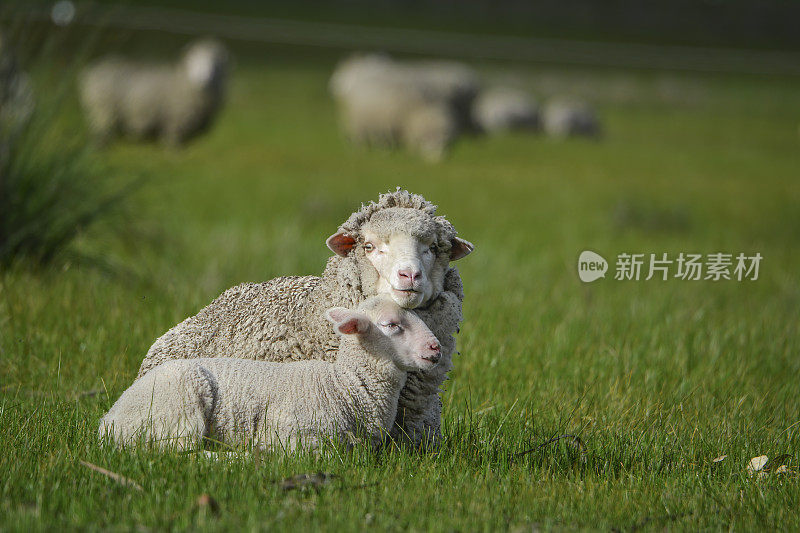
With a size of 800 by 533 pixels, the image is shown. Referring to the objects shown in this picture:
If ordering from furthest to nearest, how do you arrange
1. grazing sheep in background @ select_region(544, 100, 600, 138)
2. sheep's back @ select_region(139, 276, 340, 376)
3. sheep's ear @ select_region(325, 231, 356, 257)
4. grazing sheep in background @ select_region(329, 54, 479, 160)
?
1. grazing sheep in background @ select_region(544, 100, 600, 138)
2. grazing sheep in background @ select_region(329, 54, 479, 160)
3. sheep's back @ select_region(139, 276, 340, 376)
4. sheep's ear @ select_region(325, 231, 356, 257)

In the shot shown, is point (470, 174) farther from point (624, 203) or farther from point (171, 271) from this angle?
point (171, 271)

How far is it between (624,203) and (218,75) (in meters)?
6.75

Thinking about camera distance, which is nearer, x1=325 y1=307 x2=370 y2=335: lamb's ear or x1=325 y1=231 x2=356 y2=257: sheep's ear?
x1=325 y1=307 x2=370 y2=335: lamb's ear

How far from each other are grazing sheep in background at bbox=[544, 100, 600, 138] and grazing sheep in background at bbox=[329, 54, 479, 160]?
5065mm

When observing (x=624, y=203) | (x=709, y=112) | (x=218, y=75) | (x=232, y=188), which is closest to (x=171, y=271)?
(x=232, y=188)

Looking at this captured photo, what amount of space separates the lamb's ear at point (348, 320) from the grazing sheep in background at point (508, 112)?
20973 mm

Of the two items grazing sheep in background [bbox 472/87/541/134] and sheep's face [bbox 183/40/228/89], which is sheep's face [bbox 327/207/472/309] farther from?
grazing sheep in background [bbox 472/87/541/134]

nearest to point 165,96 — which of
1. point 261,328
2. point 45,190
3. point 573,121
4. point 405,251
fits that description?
point 45,190

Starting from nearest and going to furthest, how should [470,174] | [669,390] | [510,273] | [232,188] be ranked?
[669,390] → [510,273] → [232,188] → [470,174]

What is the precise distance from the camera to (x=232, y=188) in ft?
36.4

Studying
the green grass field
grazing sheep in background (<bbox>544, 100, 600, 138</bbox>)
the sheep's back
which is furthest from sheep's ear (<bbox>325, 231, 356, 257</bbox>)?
grazing sheep in background (<bbox>544, 100, 600, 138</bbox>)

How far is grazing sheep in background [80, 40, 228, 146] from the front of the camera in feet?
47.3

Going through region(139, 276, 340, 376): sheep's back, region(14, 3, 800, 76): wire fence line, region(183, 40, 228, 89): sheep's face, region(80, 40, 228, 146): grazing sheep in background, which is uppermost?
region(14, 3, 800, 76): wire fence line

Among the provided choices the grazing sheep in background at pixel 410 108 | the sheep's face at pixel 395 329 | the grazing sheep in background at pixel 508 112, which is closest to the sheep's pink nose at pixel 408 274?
the sheep's face at pixel 395 329
